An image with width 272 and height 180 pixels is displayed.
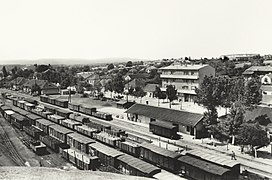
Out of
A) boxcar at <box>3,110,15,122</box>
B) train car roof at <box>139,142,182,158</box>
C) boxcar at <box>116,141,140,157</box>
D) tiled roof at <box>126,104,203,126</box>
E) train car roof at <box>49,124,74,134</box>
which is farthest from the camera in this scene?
boxcar at <box>3,110,15,122</box>

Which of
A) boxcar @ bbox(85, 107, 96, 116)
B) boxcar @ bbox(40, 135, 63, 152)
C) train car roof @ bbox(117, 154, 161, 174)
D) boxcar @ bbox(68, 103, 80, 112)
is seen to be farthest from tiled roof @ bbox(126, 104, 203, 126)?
boxcar @ bbox(40, 135, 63, 152)

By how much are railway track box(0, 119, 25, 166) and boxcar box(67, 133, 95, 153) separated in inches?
255

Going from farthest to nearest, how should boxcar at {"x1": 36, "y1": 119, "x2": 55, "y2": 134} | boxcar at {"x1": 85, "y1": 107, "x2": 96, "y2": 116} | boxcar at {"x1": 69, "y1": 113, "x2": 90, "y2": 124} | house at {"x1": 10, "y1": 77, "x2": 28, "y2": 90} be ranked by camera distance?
house at {"x1": 10, "y1": 77, "x2": 28, "y2": 90}
boxcar at {"x1": 85, "y1": 107, "x2": 96, "y2": 116}
boxcar at {"x1": 69, "y1": 113, "x2": 90, "y2": 124}
boxcar at {"x1": 36, "y1": 119, "x2": 55, "y2": 134}

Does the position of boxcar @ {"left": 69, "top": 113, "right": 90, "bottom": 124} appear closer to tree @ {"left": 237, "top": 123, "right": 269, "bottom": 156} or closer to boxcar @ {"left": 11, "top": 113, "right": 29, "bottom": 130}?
boxcar @ {"left": 11, "top": 113, "right": 29, "bottom": 130}

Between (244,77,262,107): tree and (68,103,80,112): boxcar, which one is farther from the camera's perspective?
(68,103,80,112): boxcar

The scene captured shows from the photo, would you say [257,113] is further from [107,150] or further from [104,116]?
[104,116]

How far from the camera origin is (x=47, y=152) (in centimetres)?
3625

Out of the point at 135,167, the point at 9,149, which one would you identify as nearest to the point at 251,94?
the point at 135,167

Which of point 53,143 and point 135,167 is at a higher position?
point 135,167

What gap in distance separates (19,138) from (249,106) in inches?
1391

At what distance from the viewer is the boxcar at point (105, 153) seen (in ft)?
97.9

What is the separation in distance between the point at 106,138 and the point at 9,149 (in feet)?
44.1

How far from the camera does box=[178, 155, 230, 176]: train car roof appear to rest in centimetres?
2457

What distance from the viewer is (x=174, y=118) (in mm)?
44438
